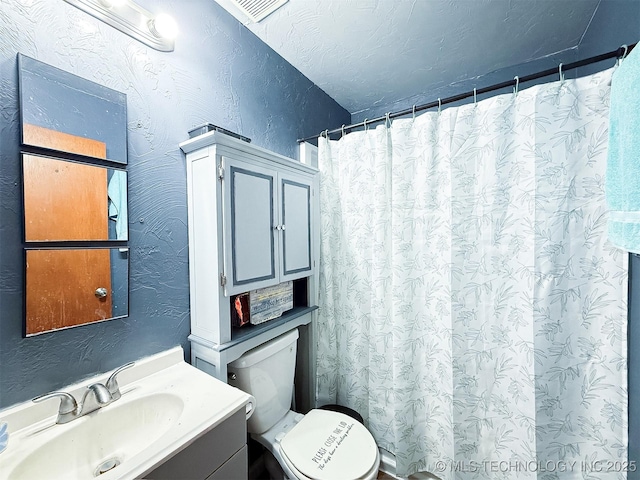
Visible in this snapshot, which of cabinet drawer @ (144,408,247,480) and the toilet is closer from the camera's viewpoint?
cabinet drawer @ (144,408,247,480)

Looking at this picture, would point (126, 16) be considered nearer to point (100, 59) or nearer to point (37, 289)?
point (100, 59)

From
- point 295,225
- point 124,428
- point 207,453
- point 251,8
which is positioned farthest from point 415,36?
point 124,428

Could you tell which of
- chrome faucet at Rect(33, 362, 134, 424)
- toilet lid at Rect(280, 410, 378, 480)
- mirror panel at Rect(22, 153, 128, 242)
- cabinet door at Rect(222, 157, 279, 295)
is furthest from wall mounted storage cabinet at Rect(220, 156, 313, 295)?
toilet lid at Rect(280, 410, 378, 480)

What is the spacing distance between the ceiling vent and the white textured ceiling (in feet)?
0.12

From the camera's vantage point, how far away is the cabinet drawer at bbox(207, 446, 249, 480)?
2.50ft

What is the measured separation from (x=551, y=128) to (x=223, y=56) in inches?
56.6

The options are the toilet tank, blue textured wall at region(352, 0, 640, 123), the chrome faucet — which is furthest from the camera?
the toilet tank

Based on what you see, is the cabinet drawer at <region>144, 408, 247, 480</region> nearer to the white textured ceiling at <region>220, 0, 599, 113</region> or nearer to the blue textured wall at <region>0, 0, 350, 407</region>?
the blue textured wall at <region>0, 0, 350, 407</region>

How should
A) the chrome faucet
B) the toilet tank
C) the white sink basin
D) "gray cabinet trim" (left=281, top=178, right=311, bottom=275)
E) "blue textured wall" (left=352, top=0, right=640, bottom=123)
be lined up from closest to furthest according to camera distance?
the white sink basin
the chrome faucet
"blue textured wall" (left=352, top=0, right=640, bottom=123)
the toilet tank
"gray cabinet trim" (left=281, top=178, right=311, bottom=275)

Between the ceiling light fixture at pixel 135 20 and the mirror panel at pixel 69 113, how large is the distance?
0.23 meters

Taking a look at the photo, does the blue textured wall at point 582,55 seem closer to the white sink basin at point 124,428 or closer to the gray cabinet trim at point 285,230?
the gray cabinet trim at point 285,230

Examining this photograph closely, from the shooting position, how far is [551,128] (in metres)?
1.02

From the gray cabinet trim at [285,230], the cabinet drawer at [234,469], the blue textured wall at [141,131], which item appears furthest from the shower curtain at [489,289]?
the cabinet drawer at [234,469]

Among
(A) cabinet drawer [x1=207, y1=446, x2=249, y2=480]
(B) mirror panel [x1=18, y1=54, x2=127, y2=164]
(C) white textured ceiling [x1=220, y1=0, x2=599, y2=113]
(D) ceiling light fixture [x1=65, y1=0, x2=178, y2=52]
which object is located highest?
(C) white textured ceiling [x1=220, y1=0, x2=599, y2=113]
